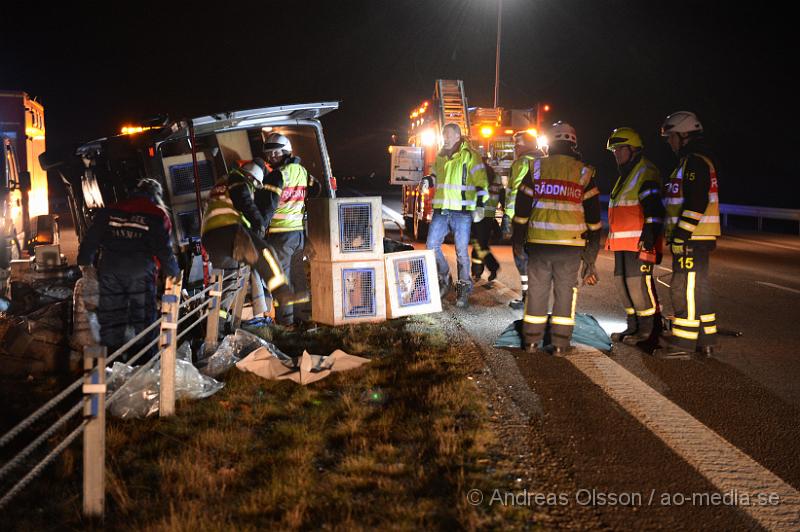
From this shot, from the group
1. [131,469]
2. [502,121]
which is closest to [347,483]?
[131,469]

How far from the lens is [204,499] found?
3369 mm

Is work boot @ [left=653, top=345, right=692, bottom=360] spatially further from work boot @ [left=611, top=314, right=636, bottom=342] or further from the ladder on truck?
the ladder on truck

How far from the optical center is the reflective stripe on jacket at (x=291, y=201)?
7.15 m

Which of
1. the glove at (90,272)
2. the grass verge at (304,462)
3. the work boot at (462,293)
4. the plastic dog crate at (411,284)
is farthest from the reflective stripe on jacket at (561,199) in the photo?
the glove at (90,272)

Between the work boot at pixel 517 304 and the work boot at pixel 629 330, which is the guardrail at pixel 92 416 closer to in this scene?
the work boot at pixel 629 330

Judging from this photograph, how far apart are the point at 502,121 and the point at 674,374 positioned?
35.5ft

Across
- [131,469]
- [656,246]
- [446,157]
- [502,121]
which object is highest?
[502,121]

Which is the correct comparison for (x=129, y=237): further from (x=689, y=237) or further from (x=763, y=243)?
(x=763, y=243)

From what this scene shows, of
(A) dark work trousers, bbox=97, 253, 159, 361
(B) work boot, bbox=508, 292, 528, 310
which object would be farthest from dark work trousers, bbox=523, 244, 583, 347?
(A) dark work trousers, bbox=97, 253, 159, 361

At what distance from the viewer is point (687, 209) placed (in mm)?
5824

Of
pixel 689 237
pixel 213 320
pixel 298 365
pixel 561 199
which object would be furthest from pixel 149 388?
pixel 689 237

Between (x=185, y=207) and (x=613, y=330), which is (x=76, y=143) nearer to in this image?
(x=185, y=207)

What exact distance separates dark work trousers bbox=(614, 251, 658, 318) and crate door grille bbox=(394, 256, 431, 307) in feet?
6.89

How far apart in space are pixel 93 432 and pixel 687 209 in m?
4.89
